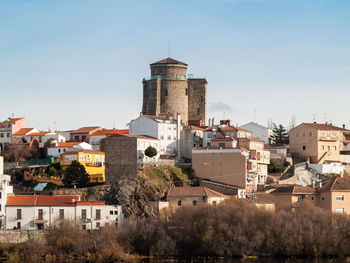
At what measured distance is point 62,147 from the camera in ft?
300

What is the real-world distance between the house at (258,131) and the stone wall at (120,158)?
84.8 feet

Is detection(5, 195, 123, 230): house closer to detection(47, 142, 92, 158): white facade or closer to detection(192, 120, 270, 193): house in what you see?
detection(192, 120, 270, 193): house

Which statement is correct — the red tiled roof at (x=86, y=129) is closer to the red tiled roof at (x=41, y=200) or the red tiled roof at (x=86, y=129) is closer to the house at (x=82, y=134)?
the house at (x=82, y=134)

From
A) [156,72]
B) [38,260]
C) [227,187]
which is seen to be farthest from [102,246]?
[156,72]

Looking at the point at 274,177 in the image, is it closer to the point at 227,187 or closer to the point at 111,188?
the point at 227,187

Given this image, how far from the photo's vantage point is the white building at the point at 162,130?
294 ft

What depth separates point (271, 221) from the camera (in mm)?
67250

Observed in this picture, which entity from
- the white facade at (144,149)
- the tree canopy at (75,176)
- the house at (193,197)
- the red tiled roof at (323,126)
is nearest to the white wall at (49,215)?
the house at (193,197)

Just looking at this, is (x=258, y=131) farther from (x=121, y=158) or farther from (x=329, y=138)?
(x=121, y=158)

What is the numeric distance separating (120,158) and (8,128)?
24.5 m

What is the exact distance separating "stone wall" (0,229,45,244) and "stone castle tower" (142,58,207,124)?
33400 mm

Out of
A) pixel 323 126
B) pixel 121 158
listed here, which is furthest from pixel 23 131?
pixel 323 126

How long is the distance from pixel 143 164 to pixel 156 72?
19561 millimetres

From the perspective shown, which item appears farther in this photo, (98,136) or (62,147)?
(98,136)
